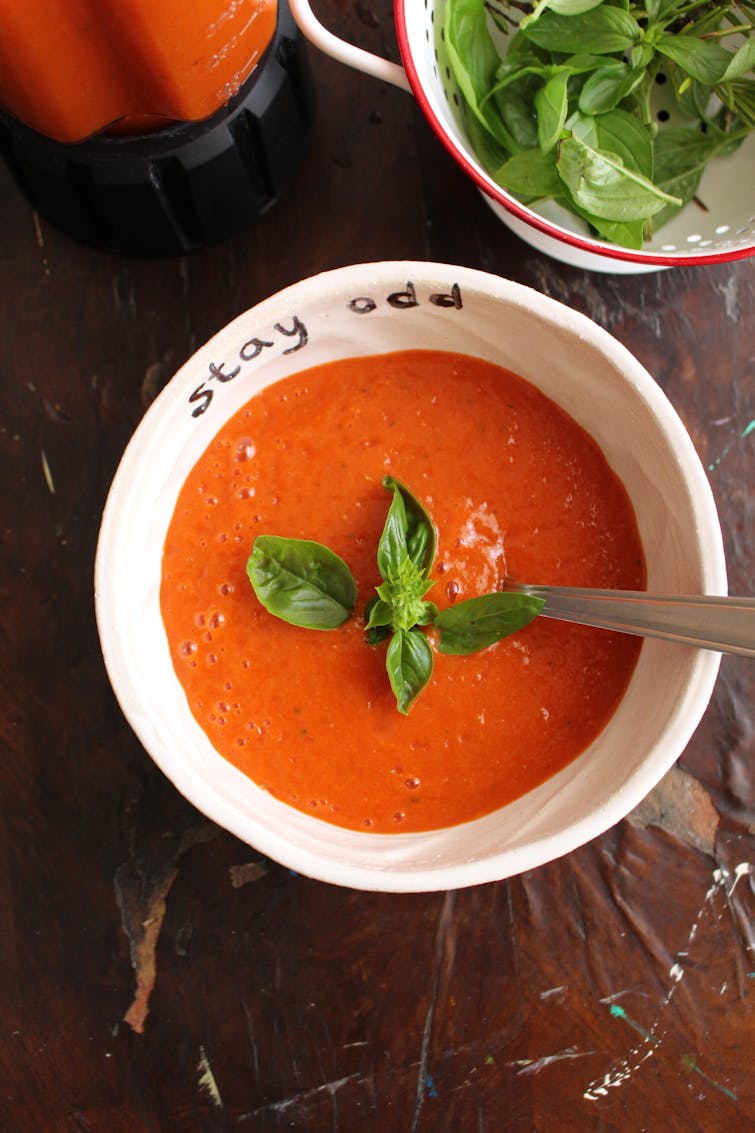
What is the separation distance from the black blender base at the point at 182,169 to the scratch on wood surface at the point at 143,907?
2.44 ft

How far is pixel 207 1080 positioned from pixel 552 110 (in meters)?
1.21

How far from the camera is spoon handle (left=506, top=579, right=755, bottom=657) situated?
0.91 metres

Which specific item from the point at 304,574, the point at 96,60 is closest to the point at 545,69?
the point at 96,60

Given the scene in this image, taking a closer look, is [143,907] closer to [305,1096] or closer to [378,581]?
[305,1096]

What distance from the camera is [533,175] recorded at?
1.06 m

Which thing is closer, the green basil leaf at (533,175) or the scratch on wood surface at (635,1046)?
the green basil leaf at (533,175)

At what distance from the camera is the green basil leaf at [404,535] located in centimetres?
103

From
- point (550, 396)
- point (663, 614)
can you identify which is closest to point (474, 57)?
point (550, 396)

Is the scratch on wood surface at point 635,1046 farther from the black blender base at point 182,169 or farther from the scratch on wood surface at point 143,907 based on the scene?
the black blender base at point 182,169

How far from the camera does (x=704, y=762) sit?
1.23 metres

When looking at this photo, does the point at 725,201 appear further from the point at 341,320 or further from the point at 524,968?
the point at 524,968

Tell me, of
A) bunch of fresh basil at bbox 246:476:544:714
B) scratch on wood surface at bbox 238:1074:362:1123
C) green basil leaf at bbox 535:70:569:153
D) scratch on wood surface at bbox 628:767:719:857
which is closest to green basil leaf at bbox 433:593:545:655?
bunch of fresh basil at bbox 246:476:544:714

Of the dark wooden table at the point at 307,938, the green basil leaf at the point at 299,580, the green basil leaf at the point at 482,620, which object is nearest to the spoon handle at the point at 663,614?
the green basil leaf at the point at 482,620

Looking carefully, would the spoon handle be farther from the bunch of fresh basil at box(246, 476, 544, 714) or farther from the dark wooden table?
the dark wooden table
